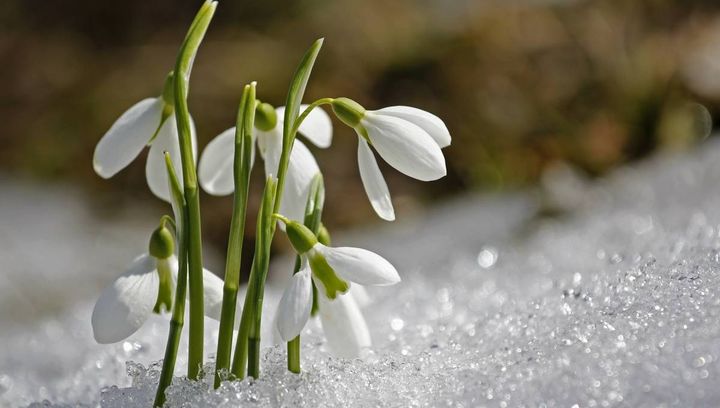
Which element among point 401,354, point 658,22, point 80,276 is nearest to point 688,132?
point 658,22

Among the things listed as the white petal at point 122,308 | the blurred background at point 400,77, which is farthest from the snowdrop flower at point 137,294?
the blurred background at point 400,77

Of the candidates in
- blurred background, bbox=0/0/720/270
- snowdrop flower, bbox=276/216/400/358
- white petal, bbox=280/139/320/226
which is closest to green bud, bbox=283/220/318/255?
snowdrop flower, bbox=276/216/400/358

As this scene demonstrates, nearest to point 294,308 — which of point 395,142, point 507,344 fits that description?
point 395,142

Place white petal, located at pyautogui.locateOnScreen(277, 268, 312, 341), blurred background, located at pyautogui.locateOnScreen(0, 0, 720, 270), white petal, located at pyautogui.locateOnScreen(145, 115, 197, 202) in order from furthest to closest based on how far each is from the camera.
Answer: blurred background, located at pyautogui.locateOnScreen(0, 0, 720, 270)
white petal, located at pyautogui.locateOnScreen(145, 115, 197, 202)
white petal, located at pyautogui.locateOnScreen(277, 268, 312, 341)

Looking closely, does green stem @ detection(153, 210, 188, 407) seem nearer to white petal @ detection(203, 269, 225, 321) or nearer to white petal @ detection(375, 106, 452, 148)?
white petal @ detection(203, 269, 225, 321)

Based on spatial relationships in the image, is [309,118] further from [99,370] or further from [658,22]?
[658,22]

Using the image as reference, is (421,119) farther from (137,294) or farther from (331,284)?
(137,294)

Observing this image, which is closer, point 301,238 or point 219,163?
point 301,238

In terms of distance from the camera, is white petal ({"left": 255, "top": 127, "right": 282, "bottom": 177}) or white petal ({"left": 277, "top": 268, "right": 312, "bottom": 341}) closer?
white petal ({"left": 277, "top": 268, "right": 312, "bottom": 341})
